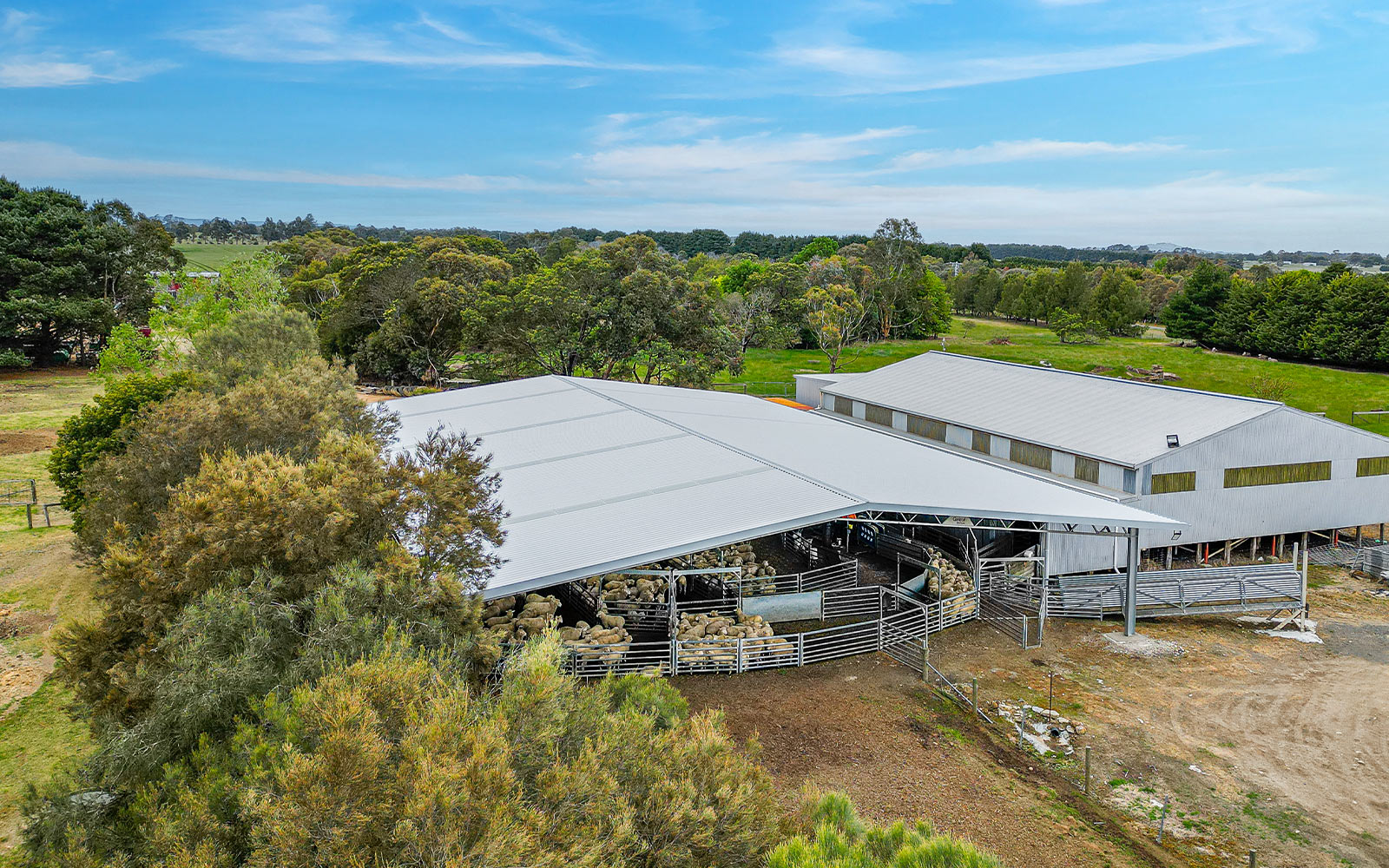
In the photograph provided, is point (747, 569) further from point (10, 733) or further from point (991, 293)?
point (991, 293)

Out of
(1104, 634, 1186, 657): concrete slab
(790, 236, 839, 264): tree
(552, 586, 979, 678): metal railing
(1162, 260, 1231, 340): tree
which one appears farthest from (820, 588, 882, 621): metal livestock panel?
(790, 236, 839, 264): tree

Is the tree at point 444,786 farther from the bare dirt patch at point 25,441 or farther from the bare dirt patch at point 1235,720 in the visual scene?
the bare dirt patch at point 25,441

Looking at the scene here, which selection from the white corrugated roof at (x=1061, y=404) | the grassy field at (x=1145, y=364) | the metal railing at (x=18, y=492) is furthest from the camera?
the grassy field at (x=1145, y=364)

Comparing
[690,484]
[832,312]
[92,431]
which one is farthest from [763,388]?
[92,431]

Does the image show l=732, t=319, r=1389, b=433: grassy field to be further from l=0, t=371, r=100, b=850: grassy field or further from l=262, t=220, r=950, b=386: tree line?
l=0, t=371, r=100, b=850: grassy field

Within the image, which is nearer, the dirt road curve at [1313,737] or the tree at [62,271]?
the dirt road curve at [1313,737]

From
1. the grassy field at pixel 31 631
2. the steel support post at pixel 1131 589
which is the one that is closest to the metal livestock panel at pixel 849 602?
the steel support post at pixel 1131 589

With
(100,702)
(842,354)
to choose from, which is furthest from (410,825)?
(842,354)

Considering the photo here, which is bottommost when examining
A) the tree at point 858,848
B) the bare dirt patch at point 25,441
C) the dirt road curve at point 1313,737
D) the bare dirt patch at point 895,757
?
the dirt road curve at point 1313,737
